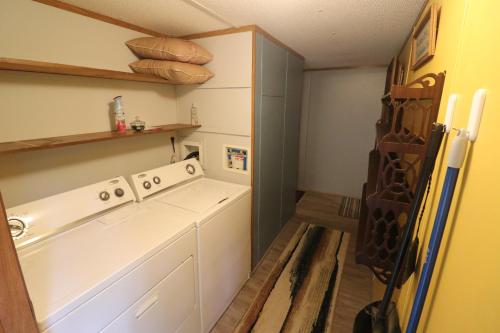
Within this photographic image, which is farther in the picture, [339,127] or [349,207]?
[339,127]

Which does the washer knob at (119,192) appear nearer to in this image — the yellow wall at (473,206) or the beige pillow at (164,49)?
the beige pillow at (164,49)

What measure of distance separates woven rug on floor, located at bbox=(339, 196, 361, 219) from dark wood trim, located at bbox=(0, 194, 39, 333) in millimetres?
3521

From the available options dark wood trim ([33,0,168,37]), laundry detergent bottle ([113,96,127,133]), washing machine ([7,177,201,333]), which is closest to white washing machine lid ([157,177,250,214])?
washing machine ([7,177,201,333])

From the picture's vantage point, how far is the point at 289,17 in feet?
5.30

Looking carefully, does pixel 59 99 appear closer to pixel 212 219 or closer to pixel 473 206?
pixel 212 219

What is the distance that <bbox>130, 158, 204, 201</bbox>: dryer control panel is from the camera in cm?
174

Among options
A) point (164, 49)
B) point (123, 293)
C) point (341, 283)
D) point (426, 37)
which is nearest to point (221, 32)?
point (164, 49)

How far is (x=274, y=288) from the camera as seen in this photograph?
6.96 feet

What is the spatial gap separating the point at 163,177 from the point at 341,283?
1.89 m

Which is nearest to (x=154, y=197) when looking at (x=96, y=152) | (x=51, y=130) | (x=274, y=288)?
(x=96, y=152)

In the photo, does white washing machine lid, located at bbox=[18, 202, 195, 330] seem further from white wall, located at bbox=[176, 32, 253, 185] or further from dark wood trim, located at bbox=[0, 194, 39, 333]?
white wall, located at bbox=[176, 32, 253, 185]

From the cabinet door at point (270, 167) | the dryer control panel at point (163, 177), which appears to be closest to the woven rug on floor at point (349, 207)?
the cabinet door at point (270, 167)

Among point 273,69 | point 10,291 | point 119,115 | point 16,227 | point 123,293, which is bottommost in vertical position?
point 123,293

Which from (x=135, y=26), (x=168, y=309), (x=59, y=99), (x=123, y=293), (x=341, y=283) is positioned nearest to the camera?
(x=123, y=293)
